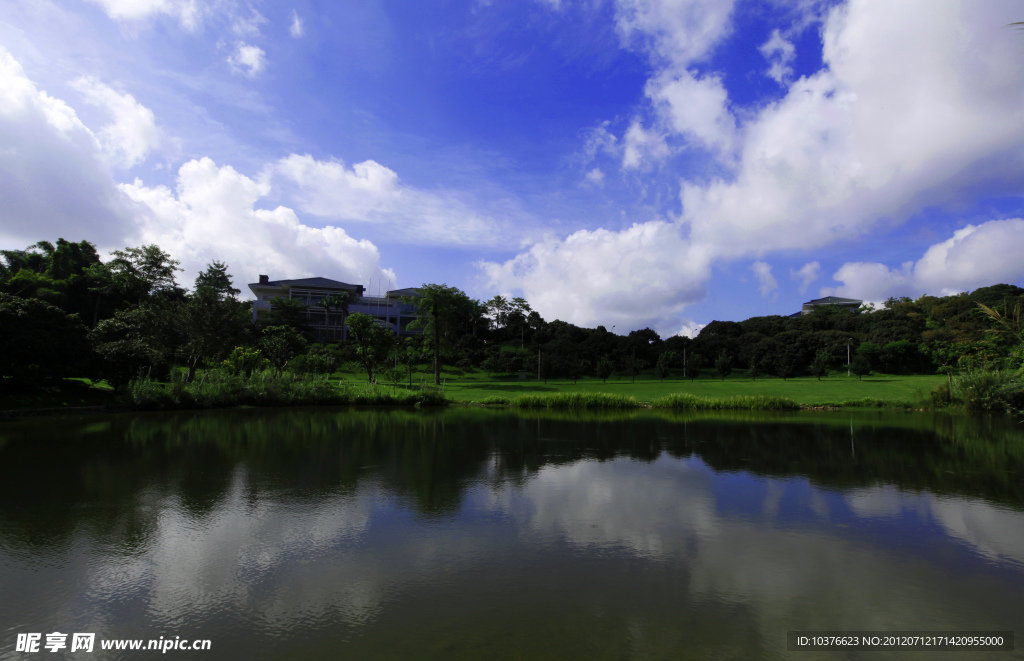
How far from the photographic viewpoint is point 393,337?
143 ft

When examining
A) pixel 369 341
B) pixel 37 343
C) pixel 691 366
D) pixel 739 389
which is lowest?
pixel 739 389

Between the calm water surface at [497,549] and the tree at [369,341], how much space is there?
86.5 feet

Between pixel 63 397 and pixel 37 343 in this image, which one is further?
pixel 63 397

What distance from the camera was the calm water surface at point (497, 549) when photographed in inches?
187

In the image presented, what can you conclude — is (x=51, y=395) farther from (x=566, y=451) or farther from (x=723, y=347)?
(x=723, y=347)

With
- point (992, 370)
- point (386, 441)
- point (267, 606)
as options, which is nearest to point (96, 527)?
point (267, 606)

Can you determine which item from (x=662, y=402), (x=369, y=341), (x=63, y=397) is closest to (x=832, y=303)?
(x=662, y=402)

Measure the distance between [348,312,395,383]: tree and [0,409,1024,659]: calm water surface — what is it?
86.5ft

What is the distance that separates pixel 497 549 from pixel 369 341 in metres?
36.2

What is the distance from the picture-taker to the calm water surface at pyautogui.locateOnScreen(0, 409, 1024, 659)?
4.74 meters

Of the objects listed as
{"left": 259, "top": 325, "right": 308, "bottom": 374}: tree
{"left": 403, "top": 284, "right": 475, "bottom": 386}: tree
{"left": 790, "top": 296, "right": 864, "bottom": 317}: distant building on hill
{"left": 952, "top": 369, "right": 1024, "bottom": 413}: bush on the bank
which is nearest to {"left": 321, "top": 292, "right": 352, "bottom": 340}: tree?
{"left": 259, "top": 325, "right": 308, "bottom": 374}: tree

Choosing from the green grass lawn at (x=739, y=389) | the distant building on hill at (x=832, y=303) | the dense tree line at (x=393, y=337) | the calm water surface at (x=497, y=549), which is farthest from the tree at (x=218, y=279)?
the distant building on hill at (x=832, y=303)

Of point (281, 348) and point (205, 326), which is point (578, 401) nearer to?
point (205, 326)

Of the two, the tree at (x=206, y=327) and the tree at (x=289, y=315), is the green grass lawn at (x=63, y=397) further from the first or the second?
the tree at (x=289, y=315)
